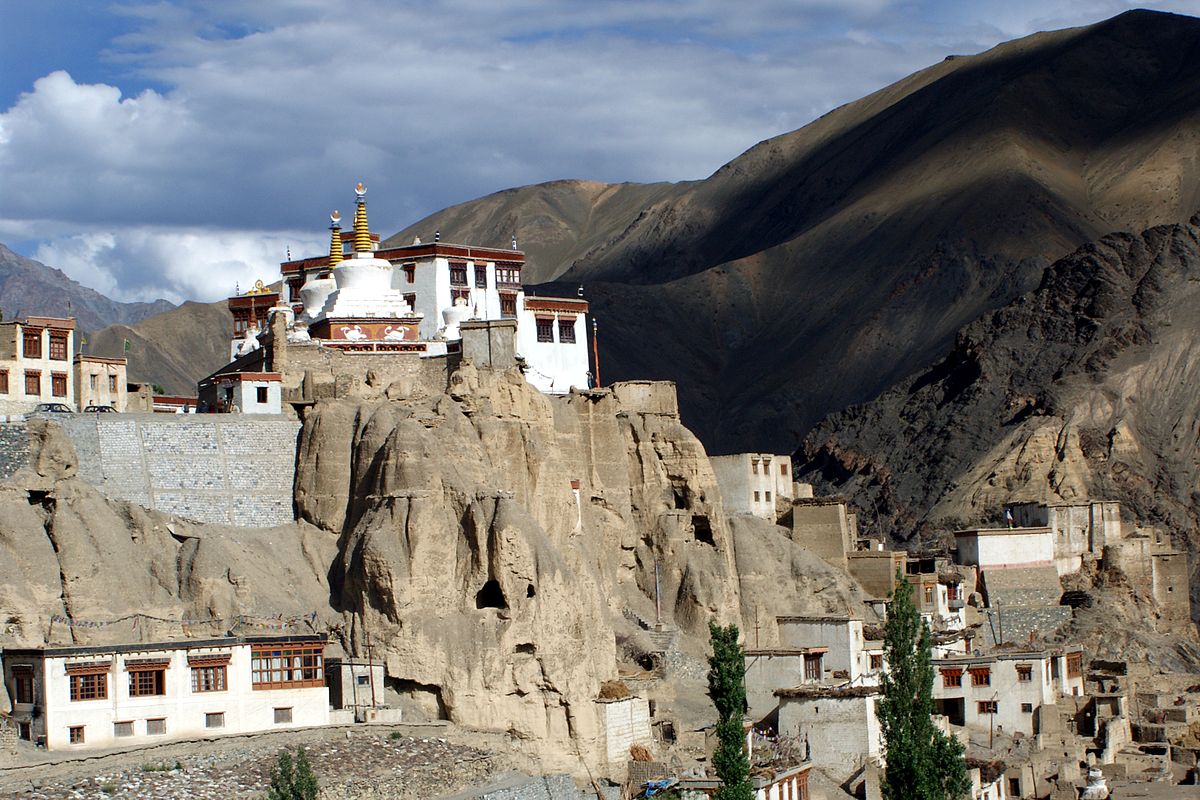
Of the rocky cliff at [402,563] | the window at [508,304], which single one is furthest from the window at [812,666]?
the window at [508,304]

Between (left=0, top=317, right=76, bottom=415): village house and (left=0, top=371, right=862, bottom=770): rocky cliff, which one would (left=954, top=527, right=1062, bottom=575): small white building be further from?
(left=0, top=317, right=76, bottom=415): village house

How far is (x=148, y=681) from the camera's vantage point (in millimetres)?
53031

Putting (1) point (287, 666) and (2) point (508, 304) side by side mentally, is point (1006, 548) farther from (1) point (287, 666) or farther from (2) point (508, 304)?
(1) point (287, 666)

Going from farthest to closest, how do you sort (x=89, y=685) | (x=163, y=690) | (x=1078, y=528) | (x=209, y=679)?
(x=1078, y=528) → (x=209, y=679) → (x=163, y=690) → (x=89, y=685)

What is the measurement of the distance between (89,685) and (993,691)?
3445 centimetres

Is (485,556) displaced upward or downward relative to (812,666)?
upward

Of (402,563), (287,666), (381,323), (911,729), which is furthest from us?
(381,323)

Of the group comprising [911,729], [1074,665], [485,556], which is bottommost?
[911,729]

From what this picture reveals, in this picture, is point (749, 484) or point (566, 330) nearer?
point (566, 330)

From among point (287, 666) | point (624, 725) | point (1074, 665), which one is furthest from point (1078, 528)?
point (287, 666)

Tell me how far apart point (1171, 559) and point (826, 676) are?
36.5m

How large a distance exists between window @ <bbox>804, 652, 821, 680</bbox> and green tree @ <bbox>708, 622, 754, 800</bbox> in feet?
36.8

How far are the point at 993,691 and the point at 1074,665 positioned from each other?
6.90m

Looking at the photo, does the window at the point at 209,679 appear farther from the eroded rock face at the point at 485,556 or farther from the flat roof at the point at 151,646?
the eroded rock face at the point at 485,556
